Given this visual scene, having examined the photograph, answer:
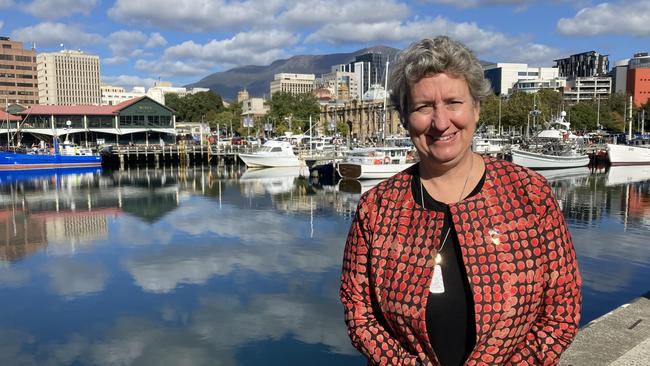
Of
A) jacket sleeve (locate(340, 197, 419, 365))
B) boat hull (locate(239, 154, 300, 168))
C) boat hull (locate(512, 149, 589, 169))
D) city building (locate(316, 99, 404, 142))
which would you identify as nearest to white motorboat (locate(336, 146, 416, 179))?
boat hull (locate(512, 149, 589, 169))

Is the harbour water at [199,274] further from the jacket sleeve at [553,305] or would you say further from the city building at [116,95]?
the city building at [116,95]

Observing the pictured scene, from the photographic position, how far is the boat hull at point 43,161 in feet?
155

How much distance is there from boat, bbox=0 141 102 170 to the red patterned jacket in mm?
52461

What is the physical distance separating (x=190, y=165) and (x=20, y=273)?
137ft

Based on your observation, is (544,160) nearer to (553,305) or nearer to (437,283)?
(553,305)

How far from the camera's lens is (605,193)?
28.4 metres

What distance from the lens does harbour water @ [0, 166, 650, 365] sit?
8.77m

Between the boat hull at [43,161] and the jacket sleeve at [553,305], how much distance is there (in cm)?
5275

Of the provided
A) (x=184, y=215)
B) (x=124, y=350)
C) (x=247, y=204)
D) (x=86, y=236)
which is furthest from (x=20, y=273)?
(x=247, y=204)

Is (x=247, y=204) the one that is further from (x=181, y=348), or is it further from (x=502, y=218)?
(x=502, y=218)

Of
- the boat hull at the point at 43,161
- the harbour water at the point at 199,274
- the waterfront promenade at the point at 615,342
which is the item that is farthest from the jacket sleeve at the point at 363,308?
the boat hull at the point at 43,161

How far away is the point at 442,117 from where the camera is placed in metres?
1.99

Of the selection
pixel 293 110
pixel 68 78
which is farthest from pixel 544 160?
pixel 68 78

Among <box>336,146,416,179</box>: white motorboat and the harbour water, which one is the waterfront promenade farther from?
<box>336,146,416,179</box>: white motorboat
